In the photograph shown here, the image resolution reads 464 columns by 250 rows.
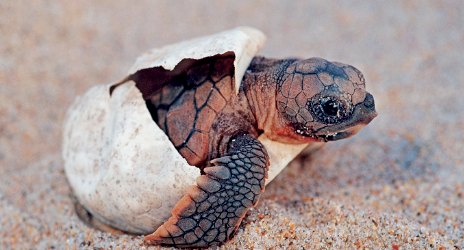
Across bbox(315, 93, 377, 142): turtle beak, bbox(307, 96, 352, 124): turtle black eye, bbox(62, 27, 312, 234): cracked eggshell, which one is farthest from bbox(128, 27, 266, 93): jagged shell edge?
bbox(315, 93, 377, 142): turtle beak

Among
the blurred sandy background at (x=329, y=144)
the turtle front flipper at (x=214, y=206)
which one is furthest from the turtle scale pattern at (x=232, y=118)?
the blurred sandy background at (x=329, y=144)

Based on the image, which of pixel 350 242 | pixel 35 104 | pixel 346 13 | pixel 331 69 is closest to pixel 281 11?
pixel 346 13

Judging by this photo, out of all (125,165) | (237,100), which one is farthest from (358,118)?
(125,165)

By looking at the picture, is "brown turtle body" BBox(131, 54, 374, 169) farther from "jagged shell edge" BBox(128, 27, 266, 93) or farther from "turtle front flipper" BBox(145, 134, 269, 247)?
"turtle front flipper" BBox(145, 134, 269, 247)

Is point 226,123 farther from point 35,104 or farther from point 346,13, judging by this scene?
point 346,13

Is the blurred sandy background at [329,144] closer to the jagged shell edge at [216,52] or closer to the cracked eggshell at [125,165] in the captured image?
the cracked eggshell at [125,165]

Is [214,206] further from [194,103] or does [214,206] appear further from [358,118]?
[358,118]
